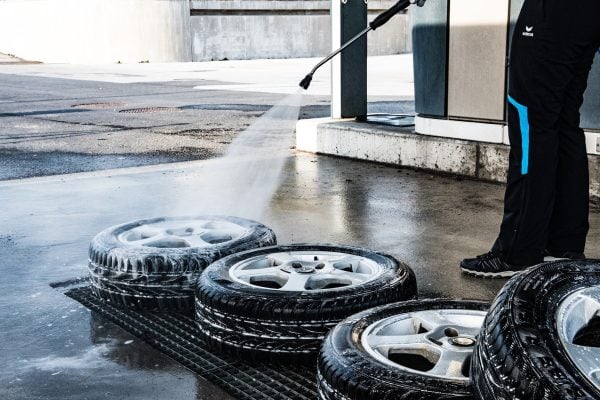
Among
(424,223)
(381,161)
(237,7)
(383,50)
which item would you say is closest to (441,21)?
(381,161)

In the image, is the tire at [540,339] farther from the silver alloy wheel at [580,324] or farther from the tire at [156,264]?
the tire at [156,264]

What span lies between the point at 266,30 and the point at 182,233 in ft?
100

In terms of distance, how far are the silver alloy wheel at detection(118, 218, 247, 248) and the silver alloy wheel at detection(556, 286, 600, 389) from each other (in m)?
1.95

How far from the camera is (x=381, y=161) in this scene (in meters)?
7.43

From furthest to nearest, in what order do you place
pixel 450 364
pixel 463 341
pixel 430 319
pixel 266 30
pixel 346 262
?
1. pixel 266 30
2. pixel 346 262
3. pixel 430 319
4. pixel 463 341
5. pixel 450 364

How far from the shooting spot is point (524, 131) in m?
3.69

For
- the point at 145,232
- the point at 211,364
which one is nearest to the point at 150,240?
the point at 145,232

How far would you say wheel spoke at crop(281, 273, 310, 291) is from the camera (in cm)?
317

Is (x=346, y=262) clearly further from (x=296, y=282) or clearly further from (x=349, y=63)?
(x=349, y=63)

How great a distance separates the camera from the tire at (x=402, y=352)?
7.49 feet

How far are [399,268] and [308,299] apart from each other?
546 millimetres

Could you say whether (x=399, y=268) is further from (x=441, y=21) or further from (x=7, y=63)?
(x=7, y=63)

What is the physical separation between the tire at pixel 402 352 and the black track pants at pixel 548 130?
3.41 ft

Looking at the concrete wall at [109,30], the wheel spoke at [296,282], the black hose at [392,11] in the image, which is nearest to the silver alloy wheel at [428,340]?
the wheel spoke at [296,282]
